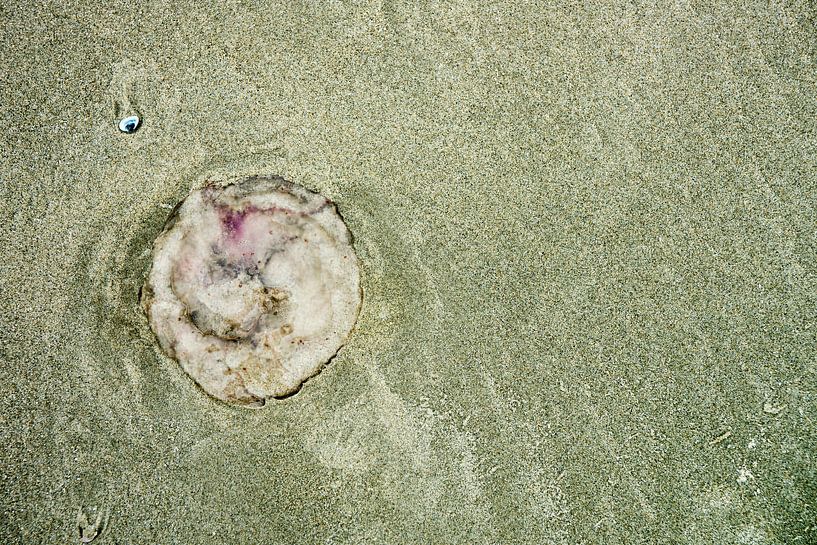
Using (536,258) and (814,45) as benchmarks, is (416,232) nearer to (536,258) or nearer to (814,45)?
(536,258)

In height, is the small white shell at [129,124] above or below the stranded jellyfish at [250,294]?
above

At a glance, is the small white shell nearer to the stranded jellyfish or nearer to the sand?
the sand

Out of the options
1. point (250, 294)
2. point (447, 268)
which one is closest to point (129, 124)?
point (250, 294)

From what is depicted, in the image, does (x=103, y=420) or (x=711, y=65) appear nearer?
(x=103, y=420)

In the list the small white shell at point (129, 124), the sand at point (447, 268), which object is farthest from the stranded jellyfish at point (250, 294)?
the small white shell at point (129, 124)

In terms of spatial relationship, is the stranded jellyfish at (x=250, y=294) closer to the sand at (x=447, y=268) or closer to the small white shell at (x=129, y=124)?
the sand at (x=447, y=268)

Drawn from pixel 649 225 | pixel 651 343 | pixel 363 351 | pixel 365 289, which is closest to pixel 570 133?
pixel 649 225

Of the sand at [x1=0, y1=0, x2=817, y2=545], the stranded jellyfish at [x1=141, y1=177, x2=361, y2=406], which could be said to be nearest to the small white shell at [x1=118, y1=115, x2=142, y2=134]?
the sand at [x1=0, y1=0, x2=817, y2=545]
